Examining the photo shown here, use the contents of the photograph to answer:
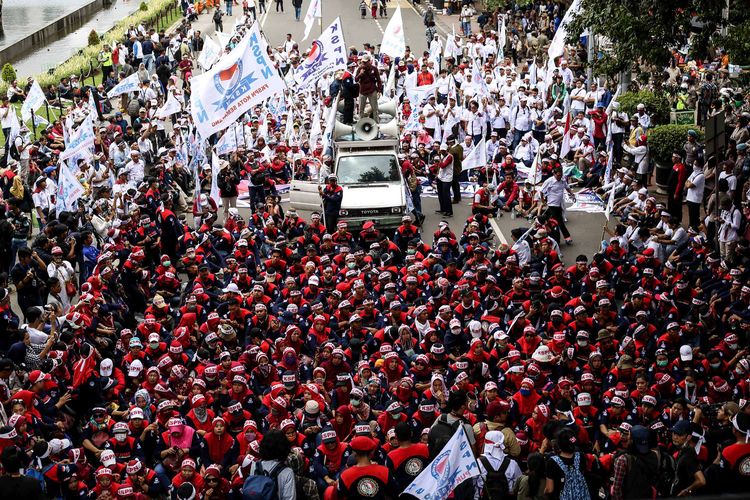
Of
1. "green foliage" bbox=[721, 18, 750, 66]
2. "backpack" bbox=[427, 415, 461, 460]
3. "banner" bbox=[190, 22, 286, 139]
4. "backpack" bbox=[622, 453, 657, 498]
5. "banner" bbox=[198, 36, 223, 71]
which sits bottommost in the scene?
"backpack" bbox=[622, 453, 657, 498]

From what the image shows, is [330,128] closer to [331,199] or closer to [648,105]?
[331,199]

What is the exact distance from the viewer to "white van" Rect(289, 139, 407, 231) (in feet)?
68.3

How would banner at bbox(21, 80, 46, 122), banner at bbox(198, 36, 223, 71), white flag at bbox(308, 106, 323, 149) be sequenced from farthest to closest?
banner at bbox(198, 36, 223, 71) < banner at bbox(21, 80, 46, 122) < white flag at bbox(308, 106, 323, 149)

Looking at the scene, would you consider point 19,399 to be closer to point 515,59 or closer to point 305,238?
point 305,238

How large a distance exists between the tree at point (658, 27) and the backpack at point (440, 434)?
879cm

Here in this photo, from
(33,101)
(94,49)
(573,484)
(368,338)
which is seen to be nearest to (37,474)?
(368,338)

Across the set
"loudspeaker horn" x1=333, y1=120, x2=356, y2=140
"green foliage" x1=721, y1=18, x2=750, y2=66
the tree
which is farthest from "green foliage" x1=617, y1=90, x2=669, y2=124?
Answer: "green foliage" x1=721, y1=18, x2=750, y2=66

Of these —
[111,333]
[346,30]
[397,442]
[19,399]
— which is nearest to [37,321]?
[111,333]

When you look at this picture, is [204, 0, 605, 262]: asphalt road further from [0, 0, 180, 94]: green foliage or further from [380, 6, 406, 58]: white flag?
[380, 6, 406, 58]: white flag

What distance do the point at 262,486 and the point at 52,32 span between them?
2044 inches

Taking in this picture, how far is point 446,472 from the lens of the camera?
940 cm

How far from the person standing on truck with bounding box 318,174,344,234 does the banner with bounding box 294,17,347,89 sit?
540 cm

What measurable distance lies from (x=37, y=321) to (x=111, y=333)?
1.05 metres

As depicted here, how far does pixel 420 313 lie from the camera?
1441 cm
